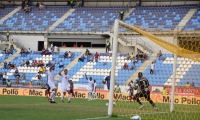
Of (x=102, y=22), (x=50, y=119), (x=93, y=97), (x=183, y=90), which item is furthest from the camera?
(x=102, y=22)

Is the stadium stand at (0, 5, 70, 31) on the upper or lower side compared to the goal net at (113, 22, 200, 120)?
upper

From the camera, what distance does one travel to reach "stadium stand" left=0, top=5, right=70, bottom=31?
53344mm

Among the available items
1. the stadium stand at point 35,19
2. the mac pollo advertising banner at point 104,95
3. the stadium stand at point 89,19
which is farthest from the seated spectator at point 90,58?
the mac pollo advertising banner at point 104,95

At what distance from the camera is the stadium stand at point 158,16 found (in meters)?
48.2

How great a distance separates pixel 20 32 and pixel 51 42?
11.3 feet

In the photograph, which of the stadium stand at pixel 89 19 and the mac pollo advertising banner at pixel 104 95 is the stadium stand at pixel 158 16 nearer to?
the stadium stand at pixel 89 19

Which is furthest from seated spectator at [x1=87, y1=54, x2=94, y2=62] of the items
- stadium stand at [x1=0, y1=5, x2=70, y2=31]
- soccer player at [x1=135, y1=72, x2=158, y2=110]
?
soccer player at [x1=135, y1=72, x2=158, y2=110]

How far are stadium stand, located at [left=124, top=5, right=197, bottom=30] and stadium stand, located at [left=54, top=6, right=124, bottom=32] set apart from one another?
6.76ft

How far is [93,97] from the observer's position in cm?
3756

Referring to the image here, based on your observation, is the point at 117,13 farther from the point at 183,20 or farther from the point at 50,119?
the point at 50,119

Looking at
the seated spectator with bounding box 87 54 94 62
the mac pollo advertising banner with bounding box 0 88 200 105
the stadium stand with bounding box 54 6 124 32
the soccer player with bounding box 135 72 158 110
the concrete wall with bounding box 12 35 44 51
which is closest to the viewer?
the soccer player with bounding box 135 72 158 110

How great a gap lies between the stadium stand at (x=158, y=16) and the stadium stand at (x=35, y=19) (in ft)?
27.7

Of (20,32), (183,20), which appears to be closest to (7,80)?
(20,32)

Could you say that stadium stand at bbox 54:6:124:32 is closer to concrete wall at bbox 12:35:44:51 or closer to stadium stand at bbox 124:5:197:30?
stadium stand at bbox 124:5:197:30
